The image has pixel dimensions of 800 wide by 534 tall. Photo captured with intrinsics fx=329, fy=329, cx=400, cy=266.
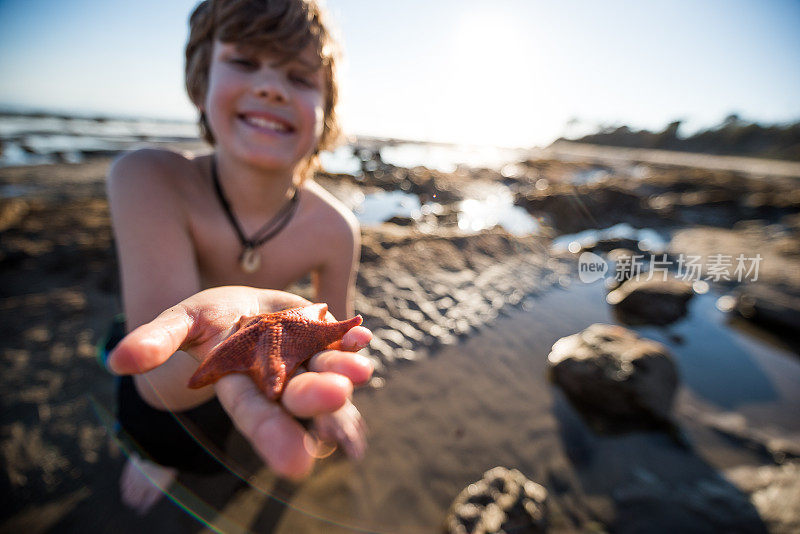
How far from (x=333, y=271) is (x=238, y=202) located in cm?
90

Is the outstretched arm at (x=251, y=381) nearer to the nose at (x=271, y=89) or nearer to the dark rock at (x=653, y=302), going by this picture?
the nose at (x=271, y=89)

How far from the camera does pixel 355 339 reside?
99cm

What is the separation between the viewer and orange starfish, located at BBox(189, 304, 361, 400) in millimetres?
885

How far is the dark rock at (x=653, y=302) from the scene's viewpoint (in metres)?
5.33

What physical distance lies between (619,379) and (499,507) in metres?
1.91

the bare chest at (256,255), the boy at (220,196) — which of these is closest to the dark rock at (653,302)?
the bare chest at (256,255)

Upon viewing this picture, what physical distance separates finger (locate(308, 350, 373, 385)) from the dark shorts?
157cm

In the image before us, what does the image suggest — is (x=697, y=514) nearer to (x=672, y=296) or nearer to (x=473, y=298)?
(x=473, y=298)

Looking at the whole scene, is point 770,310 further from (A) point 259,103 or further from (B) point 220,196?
(B) point 220,196

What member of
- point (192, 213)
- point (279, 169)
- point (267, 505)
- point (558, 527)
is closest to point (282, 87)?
point (279, 169)

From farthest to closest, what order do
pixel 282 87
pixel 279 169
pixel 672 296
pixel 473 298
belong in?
pixel 672 296, pixel 473 298, pixel 279 169, pixel 282 87

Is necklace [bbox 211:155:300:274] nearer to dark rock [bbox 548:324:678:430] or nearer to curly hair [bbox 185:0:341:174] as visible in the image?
curly hair [bbox 185:0:341:174]

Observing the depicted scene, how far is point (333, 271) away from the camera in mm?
2725

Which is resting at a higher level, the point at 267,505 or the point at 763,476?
the point at 763,476
